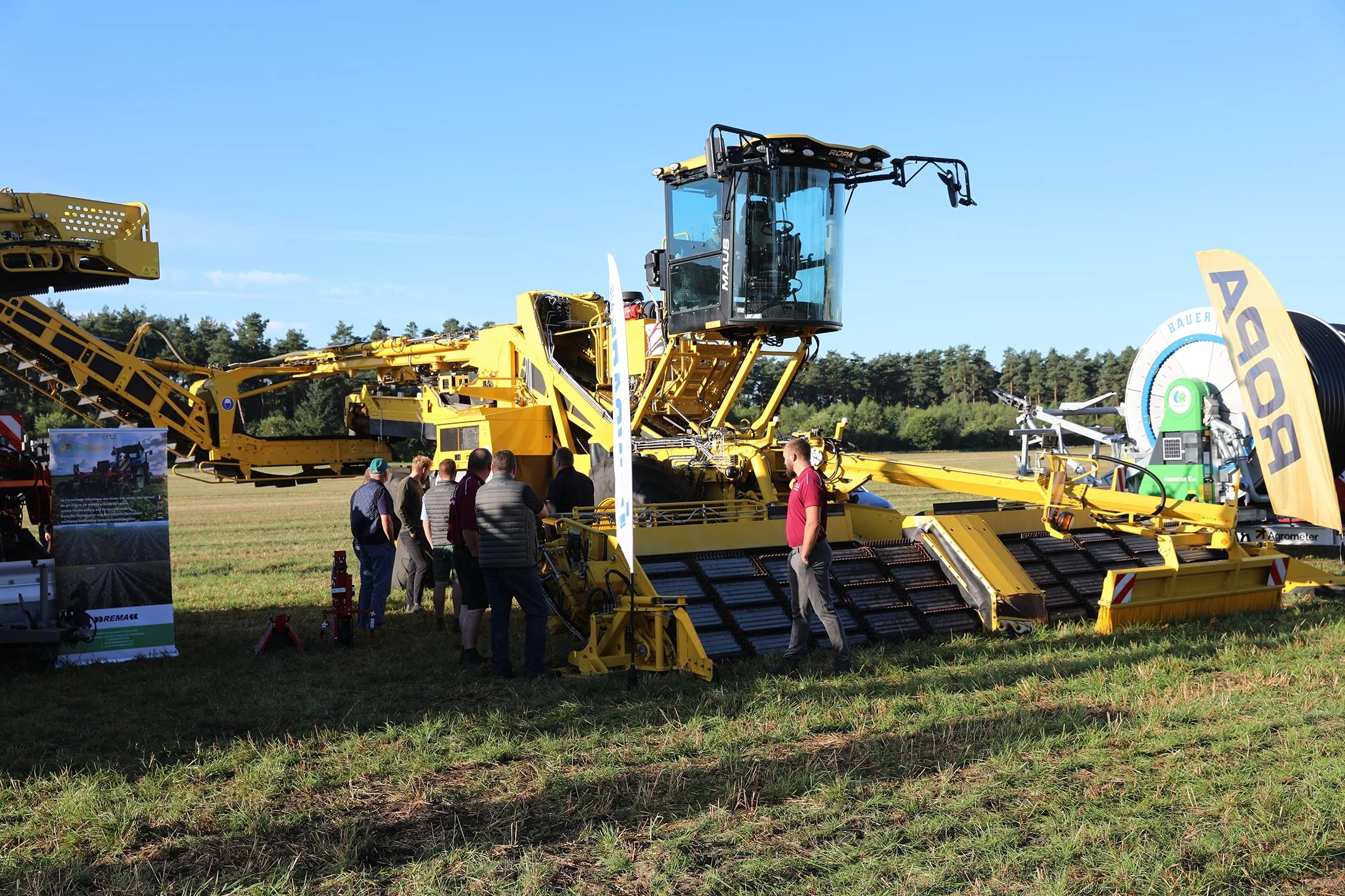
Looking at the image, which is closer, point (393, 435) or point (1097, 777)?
point (1097, 777)

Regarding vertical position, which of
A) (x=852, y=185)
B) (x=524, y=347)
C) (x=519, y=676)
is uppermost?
(x=852, y=185)

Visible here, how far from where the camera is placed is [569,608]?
28.1 ft

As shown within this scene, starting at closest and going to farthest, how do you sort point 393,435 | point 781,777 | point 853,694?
1. point 781,777
2. point 853,694
3. point 393,435

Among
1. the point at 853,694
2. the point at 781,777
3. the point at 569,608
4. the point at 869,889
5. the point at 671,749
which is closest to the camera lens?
the point at 869,889

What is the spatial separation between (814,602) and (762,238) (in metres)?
3.67

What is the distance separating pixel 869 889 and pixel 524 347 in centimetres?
896

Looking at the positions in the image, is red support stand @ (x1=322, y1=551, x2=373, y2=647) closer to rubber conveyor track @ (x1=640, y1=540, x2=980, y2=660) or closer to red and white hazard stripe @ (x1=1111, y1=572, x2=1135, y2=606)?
rubber conveyor track @ (x1=640, y1=540, x2=980, y2=660)

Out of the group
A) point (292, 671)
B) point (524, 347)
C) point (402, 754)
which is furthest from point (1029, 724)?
A: point (524, 347)

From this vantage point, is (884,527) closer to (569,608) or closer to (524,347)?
(569,608)

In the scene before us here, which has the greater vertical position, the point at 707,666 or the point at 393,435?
the point at 393,435

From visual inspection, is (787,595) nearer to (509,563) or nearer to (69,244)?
(509,563)

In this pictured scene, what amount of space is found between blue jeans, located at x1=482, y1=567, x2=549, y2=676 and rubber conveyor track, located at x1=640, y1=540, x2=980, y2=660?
34.5 inches

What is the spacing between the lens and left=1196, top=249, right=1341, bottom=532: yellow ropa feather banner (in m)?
8.09

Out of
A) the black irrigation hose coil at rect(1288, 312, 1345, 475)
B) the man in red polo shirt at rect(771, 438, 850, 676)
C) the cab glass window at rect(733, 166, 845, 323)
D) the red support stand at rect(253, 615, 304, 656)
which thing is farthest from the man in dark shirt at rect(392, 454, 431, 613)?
the black irrigation hose coil at rect(1288, 312, 1345, 475)
